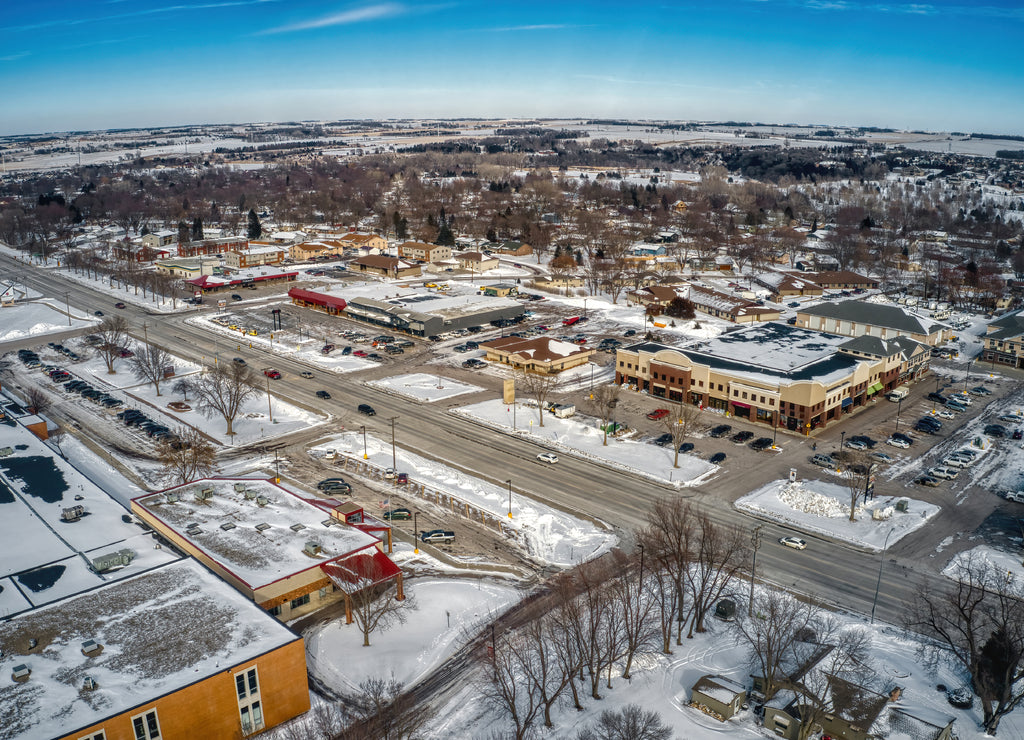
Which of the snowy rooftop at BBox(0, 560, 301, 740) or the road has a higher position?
the snowy rooftop at BBox(0, 560, 301, 740)

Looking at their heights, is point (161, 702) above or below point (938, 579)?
above

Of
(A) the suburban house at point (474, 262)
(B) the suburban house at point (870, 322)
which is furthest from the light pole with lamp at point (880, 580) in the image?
(A) the suburban house at point (474, 262)

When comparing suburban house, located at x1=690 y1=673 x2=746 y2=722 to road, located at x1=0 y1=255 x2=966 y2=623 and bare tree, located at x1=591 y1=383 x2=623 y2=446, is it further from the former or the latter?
bare tree, located at x1=591 y1=383 x2=623 y2=446

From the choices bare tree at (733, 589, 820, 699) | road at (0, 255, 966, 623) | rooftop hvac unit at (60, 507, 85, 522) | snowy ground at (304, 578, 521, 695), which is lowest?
road at (0, 255, 966, 623)

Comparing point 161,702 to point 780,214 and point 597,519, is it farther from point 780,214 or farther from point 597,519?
point 780,214

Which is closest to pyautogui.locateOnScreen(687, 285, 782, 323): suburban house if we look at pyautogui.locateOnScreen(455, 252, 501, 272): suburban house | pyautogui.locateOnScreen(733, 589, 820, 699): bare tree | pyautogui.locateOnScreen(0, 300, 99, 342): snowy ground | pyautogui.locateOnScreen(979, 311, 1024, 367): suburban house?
pyautogui.locateOnScreen(979, 311, 1024, 367): suburban house

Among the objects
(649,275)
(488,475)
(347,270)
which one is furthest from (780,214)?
(488,475)

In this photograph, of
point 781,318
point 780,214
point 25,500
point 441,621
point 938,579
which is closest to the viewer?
point 441,621
